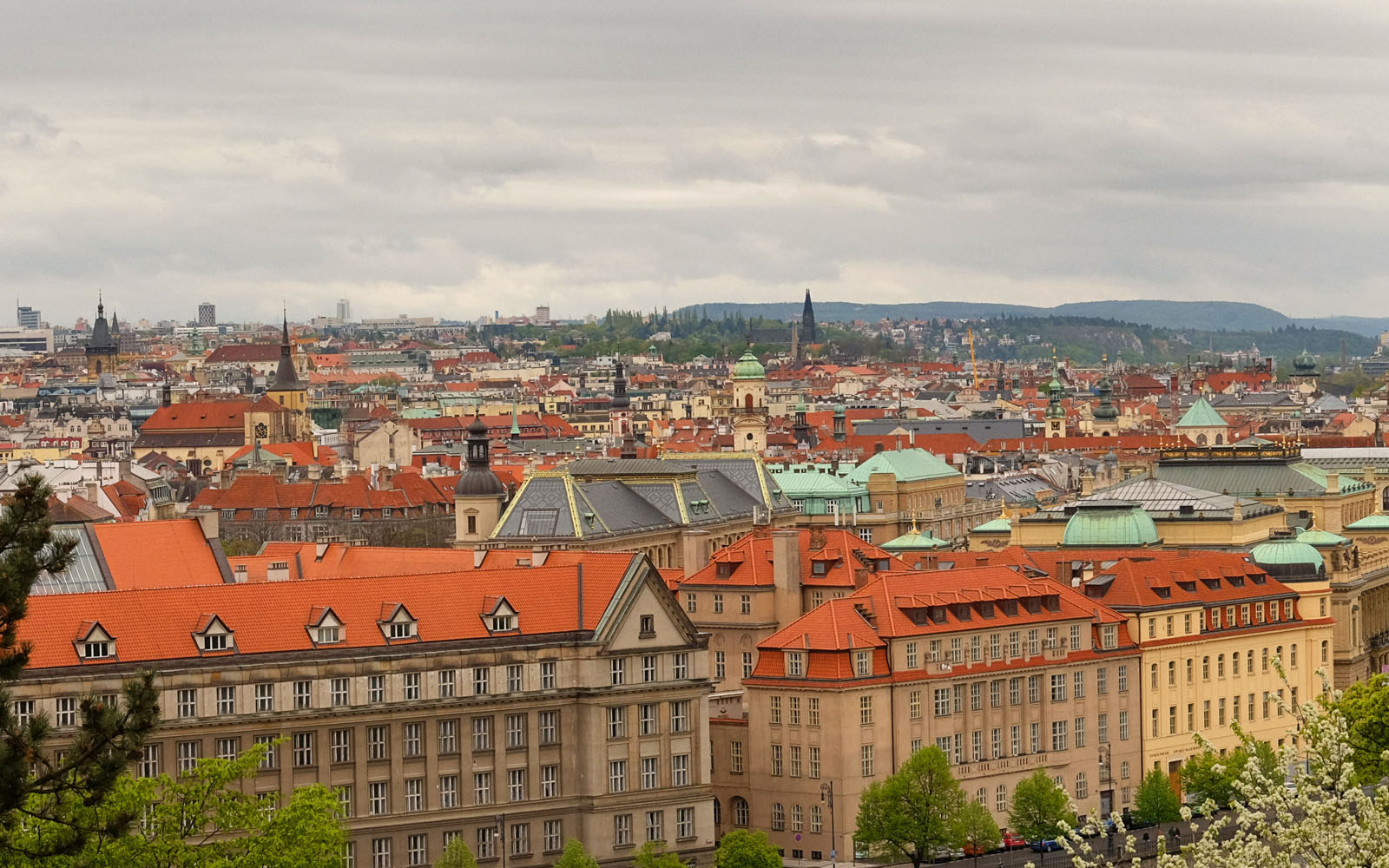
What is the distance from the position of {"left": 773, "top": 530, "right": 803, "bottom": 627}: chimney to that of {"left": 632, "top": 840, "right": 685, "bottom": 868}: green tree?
1030 inches

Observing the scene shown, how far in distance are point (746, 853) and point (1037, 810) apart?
1491 cm

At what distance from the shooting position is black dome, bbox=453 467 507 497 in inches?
6432

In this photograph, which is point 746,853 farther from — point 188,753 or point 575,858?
point 188,753

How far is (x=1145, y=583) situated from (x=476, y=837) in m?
39.2

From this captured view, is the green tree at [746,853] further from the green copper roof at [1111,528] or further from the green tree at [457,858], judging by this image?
the green copper roof at [1111,528]

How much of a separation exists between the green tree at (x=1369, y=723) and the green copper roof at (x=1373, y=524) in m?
39.1

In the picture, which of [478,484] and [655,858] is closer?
[655,858]

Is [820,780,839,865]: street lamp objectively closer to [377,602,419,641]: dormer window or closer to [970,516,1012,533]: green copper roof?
[377,602,419,641]: dormer window

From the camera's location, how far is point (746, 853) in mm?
102000

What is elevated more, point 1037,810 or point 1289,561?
point 1289,561

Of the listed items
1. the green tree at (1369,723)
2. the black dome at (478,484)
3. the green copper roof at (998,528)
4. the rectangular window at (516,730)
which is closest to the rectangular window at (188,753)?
the rectangular window at (516,730)

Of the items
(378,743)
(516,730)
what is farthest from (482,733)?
(378,743)

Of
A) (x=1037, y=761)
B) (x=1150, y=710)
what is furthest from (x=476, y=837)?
(x=1150, y=710)

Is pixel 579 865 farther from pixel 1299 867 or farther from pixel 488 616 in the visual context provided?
→ pixel 1299 867
